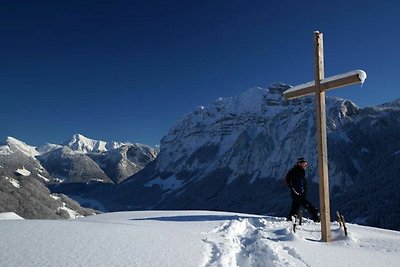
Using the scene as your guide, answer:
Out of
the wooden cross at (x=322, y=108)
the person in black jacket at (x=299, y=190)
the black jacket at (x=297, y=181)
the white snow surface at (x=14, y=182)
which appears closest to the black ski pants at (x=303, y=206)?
the person in black jacket at (x=299, y=190)

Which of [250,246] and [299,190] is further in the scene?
[299,190]

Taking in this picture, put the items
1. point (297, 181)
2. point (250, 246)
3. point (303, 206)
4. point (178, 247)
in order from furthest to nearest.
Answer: point (297, 181) → point (303, 206) → point (250, 246) → point (178, 247)

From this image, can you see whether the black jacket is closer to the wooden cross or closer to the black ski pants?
the black ski pants

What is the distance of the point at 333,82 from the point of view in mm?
10320

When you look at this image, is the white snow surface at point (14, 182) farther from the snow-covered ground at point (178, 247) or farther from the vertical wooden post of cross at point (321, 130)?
the vertical wooden post of cross at point (321, 130)

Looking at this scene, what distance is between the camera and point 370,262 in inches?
308

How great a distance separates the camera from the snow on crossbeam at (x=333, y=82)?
9.77m

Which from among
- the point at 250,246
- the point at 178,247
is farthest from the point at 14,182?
the point at 178,247

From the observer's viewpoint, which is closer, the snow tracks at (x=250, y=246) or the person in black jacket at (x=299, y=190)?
the snow tracks at (x=250, y=246)

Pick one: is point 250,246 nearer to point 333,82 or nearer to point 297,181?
point 333,82

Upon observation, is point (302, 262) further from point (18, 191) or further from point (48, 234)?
point (18, 191)

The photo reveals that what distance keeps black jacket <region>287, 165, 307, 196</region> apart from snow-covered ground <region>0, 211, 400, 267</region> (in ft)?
7.11

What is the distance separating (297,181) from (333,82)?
390 centimetres

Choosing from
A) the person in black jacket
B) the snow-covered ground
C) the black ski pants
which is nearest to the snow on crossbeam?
the person in black jacket
